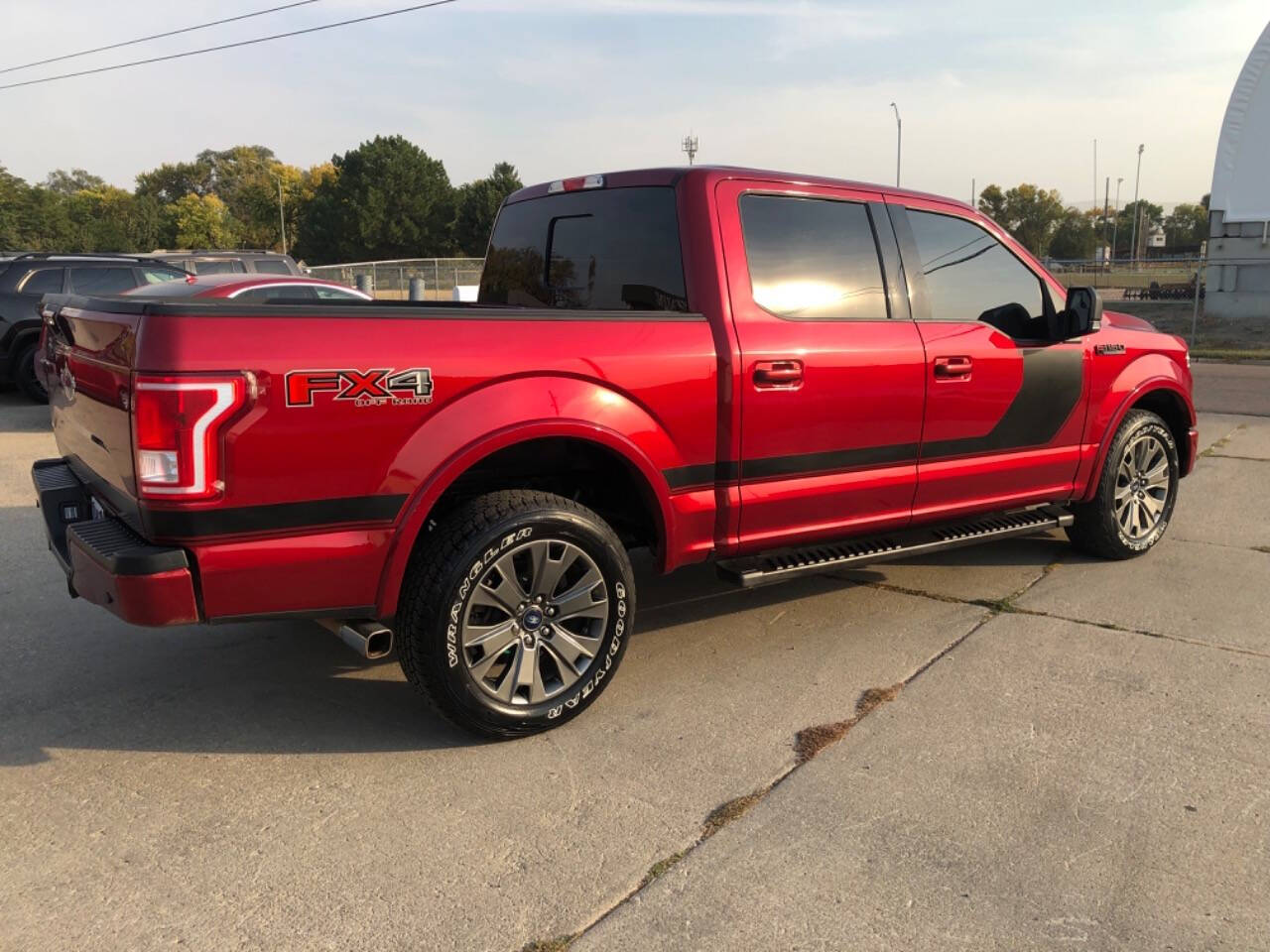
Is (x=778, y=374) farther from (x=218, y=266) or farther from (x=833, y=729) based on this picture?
(x=218, y=266)

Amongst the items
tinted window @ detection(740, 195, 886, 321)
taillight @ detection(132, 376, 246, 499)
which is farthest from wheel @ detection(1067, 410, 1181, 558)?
taillight @ detection(132, 376, 246, 499)

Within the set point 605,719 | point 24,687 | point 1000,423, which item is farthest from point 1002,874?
point 24,687

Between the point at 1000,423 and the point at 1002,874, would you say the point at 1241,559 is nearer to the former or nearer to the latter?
the point at 1000,423

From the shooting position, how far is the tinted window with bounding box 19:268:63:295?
11633mm

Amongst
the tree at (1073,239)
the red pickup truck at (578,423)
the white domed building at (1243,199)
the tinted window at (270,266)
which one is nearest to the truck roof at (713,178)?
the red pickup truck at (578,423)

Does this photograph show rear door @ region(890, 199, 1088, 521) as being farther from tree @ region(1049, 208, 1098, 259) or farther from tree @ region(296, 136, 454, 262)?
tree @ region(1049, 208, 1098, 259)

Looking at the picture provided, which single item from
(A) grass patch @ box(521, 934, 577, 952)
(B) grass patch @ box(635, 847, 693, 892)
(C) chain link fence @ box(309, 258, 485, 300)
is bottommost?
(A) grass patch @ box(521, 934, 577, 952)

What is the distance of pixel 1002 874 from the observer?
2.70 meters

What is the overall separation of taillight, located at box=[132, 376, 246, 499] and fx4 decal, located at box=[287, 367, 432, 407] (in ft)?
0.52

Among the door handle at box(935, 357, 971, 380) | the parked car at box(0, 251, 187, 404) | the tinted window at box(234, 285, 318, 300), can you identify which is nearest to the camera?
the door handle at box(935, 357, 971, 380)

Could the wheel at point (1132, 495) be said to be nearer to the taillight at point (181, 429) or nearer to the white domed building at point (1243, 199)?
the taillight at point (181, 429)

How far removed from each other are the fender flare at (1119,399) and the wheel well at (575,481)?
104 inches

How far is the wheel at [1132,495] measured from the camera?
545 cm

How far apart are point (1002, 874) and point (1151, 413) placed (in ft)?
12.4
